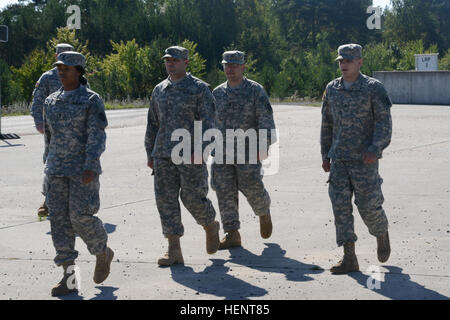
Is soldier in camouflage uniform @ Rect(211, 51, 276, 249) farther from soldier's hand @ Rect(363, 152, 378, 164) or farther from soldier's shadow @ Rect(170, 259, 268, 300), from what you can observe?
soldier's hand @ Rect(363, 152, 378, 164)

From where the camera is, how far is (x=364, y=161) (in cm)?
658

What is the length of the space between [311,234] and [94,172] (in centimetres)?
295

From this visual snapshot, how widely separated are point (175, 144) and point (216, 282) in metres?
1.33

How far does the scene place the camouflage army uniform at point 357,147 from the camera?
668cm

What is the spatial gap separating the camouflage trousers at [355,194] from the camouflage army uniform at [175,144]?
1194 mm

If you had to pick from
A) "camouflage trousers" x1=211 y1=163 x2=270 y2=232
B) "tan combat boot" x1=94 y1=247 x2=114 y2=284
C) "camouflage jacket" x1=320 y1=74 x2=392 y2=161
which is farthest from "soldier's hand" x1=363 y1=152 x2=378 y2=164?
"tan combat boot" x1=94 y1=247 x2=114 y2=284

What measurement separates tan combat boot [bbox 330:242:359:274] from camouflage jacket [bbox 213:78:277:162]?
1.51m

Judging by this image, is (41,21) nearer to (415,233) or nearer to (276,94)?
(276,94)

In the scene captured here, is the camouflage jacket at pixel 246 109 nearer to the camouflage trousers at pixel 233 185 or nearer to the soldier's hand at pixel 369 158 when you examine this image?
the camouflage trousers at pixel 233 185

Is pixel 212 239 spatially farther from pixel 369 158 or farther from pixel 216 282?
pixel 369 158

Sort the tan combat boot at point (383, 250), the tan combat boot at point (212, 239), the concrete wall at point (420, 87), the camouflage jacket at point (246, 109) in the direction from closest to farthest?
the tan combat boot at point (383, 250)
the tan combat boot at point (212, 239)
the camouflage jacket at point (246, 109)
the concrete wall at point (420, 87)

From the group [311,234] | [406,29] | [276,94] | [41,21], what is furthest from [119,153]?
[406,29]

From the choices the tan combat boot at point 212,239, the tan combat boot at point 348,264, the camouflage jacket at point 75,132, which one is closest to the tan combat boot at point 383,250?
the tan combat boot at point 348,264

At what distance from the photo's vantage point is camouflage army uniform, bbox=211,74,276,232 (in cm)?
776
